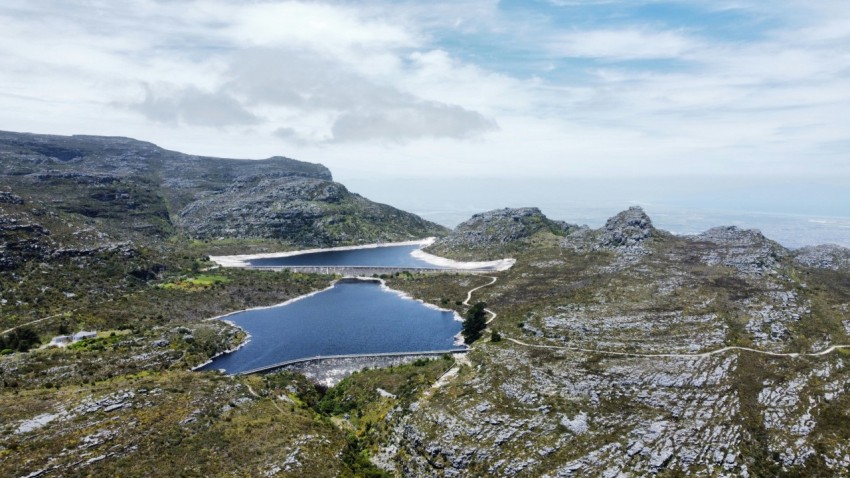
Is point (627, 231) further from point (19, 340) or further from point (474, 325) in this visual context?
point (19, 340)

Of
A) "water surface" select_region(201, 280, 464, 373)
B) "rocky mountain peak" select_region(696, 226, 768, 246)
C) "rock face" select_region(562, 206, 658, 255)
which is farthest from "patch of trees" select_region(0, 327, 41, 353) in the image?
"rocky mountain peak" select_region(696, 226, 768, 246)

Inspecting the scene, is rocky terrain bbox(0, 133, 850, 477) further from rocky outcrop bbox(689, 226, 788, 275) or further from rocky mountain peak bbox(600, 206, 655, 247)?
rocky mountain peak bbox(600, 206, 655, 247)

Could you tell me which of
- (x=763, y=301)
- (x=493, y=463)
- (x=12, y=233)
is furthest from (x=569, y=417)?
(x=12, y=233)

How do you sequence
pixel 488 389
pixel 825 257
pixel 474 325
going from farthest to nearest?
1. pixel 825 257
2. pixel 474 325
3. pixel 488 389

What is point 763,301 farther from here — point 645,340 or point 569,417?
point 569,417

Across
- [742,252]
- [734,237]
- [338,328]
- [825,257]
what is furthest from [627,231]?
[338,328]

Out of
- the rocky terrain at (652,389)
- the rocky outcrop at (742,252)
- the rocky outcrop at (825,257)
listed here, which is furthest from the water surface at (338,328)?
the rocky outcrop at (825,257)
